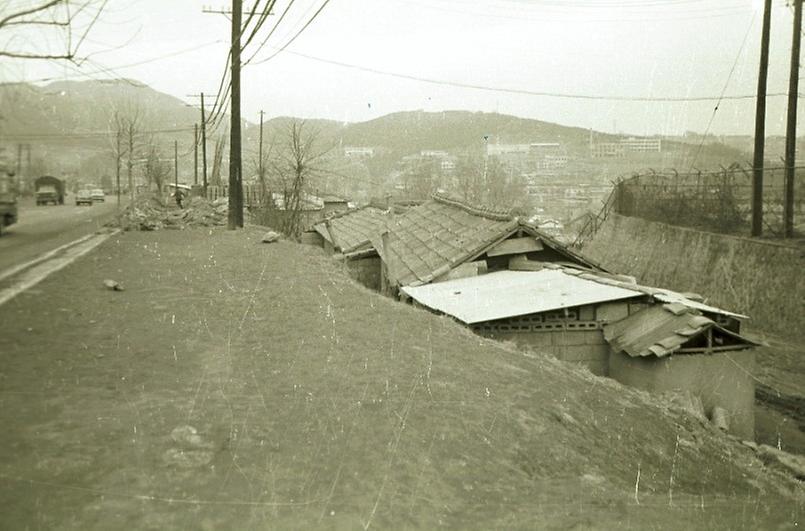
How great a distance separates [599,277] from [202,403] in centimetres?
875

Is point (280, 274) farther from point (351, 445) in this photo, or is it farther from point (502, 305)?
point (351, 445)

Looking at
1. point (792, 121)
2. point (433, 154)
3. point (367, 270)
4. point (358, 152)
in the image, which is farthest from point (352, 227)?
point (358, 152)

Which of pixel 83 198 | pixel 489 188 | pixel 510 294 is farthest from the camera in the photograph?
pixel 489 188

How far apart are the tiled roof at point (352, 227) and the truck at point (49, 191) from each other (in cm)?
2205

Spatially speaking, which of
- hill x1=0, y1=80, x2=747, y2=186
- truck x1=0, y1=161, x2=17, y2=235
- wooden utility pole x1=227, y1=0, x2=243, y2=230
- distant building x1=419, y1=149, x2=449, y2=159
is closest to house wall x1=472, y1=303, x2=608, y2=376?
wooden utility pole x1=227, y1=0, x2=243, y2=230

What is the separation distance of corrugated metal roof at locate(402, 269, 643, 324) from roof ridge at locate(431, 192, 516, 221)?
1631 millimetres

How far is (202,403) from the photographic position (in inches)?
196

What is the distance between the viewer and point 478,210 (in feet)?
51.6

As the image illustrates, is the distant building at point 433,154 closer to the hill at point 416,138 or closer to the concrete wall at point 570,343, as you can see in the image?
the hill at point 416,138

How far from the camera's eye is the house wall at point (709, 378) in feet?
31.0

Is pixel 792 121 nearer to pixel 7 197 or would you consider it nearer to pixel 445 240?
pixel 445 240

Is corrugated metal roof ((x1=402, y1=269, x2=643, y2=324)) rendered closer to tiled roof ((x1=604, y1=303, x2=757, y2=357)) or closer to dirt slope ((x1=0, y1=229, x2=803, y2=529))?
tiled roof ((x1=604, y1=303, x2=757, y2=357))

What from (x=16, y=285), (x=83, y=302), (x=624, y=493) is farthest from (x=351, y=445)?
(x=16, y=285)

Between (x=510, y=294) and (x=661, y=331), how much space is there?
2560 mm
